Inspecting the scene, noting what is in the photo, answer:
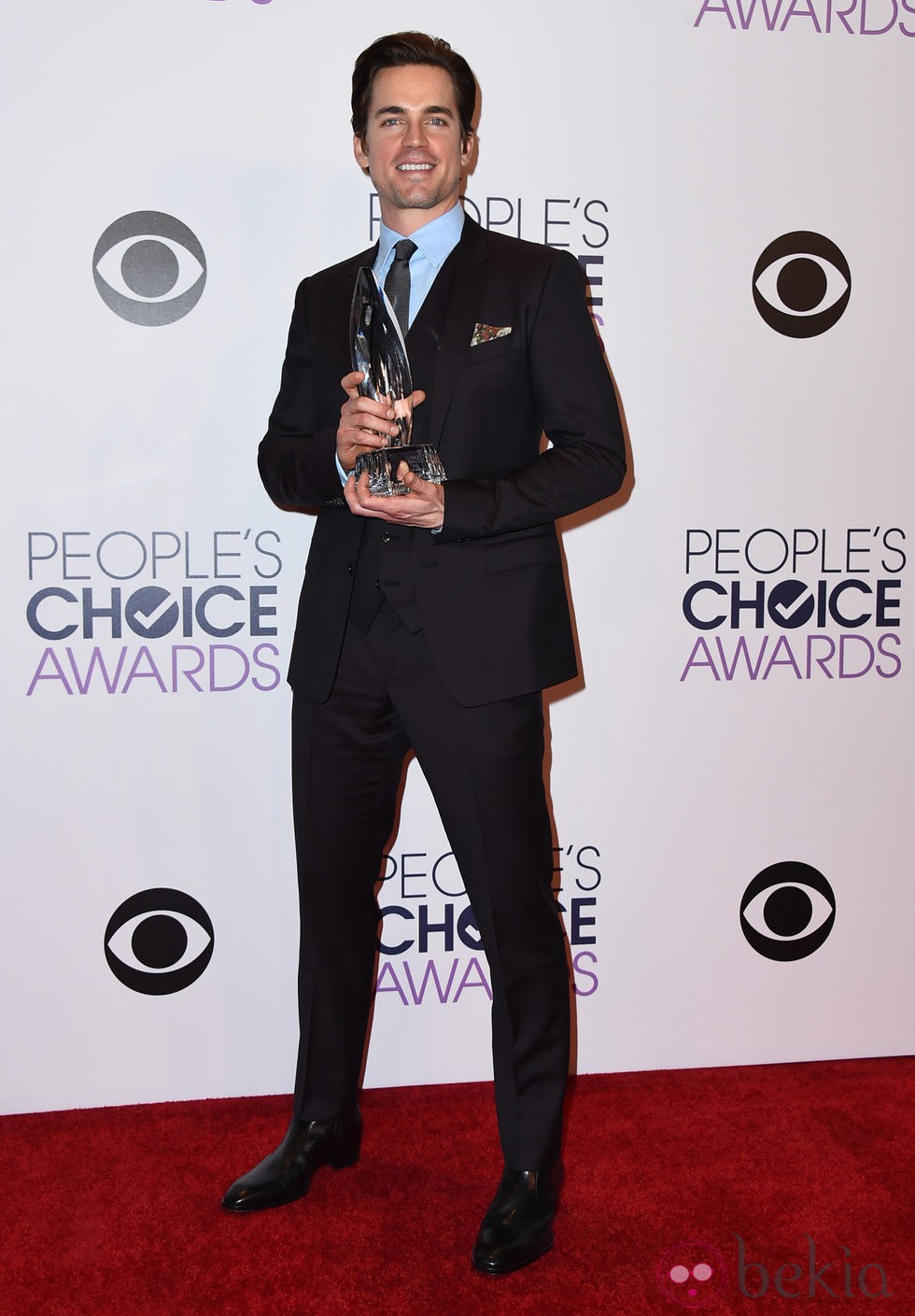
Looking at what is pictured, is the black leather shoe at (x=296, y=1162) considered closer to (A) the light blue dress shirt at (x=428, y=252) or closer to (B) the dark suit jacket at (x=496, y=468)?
(B) the dark suit jacket at (x=496, y=468)

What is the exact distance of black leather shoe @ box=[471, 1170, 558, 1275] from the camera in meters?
1.93

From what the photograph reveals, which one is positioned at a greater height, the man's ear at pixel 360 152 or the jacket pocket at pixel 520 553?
the man's ear at pixel 360 152

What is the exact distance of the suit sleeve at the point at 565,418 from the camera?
1.92 metres

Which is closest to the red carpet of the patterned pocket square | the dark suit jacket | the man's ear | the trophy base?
the dark suit jacket

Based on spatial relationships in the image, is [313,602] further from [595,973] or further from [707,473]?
[595,973]

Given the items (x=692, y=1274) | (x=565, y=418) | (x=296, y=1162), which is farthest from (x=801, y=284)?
(x=296, y=1162)

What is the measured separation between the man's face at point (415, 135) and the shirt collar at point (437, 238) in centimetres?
3

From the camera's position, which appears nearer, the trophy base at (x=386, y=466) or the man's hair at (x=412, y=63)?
the trophy base at (x=386, y=466)

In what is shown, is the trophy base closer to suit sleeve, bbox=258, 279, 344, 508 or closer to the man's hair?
suit sleeve, bbox=258, 279, 344, 508

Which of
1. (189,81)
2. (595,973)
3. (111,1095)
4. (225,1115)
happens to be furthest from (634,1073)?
(189,81)

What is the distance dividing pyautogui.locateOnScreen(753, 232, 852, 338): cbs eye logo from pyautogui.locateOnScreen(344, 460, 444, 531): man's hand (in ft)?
3.69

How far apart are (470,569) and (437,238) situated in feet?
1.90

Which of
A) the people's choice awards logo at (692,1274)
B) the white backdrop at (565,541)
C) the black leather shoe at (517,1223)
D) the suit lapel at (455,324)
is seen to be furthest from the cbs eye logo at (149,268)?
the people's choice awards logo at (692,1274)

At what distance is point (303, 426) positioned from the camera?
2195 mm
